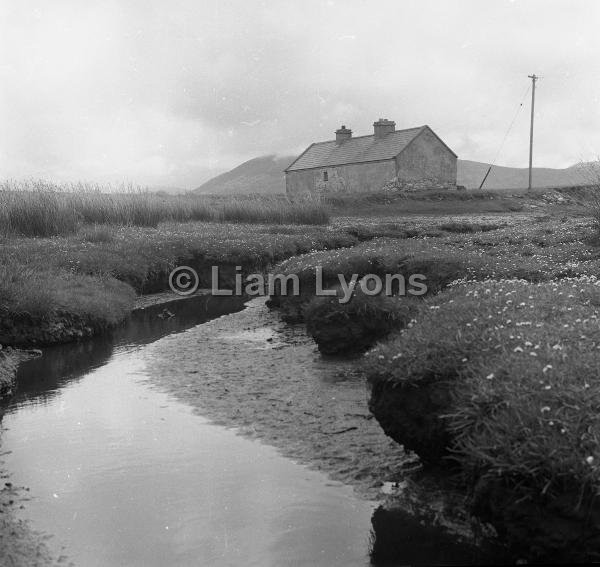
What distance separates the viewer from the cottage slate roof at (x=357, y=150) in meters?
70.3

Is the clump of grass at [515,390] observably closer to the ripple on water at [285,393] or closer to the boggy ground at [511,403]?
the boggy ground at [511,403]

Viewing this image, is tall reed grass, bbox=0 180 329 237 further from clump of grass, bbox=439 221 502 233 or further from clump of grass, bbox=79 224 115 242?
clump of grass, bbox=439 221 502 233

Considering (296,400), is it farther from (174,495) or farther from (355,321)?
(174,495)

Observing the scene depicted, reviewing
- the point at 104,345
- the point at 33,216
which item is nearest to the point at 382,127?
the point at 33,216

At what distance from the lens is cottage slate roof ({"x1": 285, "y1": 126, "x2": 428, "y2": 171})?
2768 inches

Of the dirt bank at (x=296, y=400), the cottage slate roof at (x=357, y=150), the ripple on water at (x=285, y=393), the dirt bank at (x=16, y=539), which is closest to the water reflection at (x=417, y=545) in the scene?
the dirt bank at (x=296, y=400)

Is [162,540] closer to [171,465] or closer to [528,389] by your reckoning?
[171,465]

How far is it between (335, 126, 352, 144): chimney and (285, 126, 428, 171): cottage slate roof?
23.1 inches

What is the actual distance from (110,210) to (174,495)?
28.2 metres

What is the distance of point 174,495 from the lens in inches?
272

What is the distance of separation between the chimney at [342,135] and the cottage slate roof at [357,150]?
59cm

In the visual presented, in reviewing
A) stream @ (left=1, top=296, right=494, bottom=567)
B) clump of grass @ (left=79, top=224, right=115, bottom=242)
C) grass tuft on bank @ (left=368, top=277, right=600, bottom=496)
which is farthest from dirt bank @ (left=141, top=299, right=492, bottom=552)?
clump of grass @ (left=79, top=224, right=115, bottom=242)

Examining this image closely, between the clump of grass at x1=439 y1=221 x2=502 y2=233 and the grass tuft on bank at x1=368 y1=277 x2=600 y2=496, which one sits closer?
→ the grass tuft on bank at x1=368 y1=277 x2=600 y2=496

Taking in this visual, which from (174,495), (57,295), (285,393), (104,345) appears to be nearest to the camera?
(174,495)
